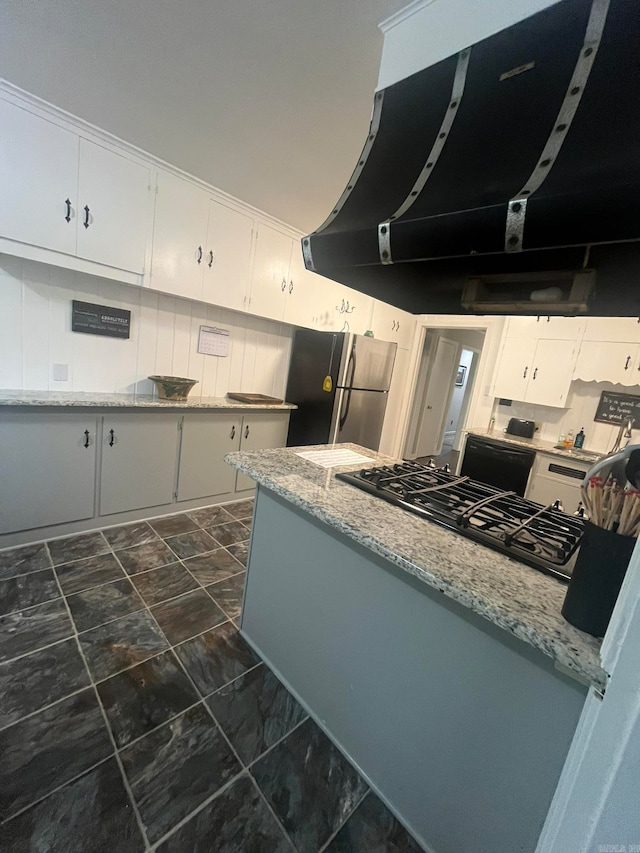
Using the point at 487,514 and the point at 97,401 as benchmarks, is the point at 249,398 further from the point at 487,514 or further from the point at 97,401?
the point at 487,514

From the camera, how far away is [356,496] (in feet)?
4.25

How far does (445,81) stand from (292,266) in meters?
2.30

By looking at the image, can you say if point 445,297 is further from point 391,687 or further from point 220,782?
point 220,782

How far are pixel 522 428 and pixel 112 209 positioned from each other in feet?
13.4

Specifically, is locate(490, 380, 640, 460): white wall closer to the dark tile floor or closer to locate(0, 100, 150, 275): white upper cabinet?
the dark tile floor

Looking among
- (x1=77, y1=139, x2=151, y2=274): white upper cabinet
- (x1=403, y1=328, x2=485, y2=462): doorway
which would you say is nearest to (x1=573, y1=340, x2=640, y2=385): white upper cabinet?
(x1=403, y1=328, x2=485, y2=462): doorway

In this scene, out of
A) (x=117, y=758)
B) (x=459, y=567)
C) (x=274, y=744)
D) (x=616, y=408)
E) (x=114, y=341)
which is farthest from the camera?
(x=616, y=408)

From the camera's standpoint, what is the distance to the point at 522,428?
356 centimetres

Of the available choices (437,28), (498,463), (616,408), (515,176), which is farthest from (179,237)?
(616,408)

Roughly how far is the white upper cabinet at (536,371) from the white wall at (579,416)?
0.65ft

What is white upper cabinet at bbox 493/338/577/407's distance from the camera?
328 centimetres

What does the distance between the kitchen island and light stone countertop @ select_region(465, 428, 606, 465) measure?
8.49ft

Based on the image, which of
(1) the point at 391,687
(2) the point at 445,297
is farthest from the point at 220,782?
(2) the point at 445,297

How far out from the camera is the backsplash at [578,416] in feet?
10.5
